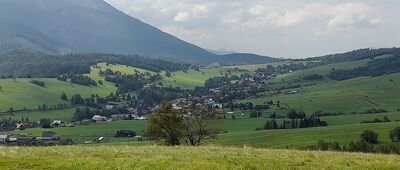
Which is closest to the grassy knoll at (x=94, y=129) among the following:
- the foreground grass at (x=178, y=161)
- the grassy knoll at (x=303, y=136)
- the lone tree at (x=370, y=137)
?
the grassy knoll at (x=303, y=136)

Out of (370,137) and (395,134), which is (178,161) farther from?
(395,134)

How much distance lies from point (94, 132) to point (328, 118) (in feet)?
290

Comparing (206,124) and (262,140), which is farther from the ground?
(206,124)

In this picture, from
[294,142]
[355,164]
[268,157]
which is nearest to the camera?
[355,164]

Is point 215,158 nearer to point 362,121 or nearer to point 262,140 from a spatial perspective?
point 262,140

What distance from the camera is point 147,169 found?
77.5ft

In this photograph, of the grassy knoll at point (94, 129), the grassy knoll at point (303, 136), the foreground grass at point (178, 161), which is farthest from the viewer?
the grassy knoll at point (94, 129)

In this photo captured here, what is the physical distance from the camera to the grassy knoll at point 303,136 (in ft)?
415

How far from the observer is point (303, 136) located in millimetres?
135875

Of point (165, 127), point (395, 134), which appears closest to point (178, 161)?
point (165, 127)

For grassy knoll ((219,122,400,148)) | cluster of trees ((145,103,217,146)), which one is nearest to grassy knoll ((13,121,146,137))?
grassy knoll ((219,122,400,148))

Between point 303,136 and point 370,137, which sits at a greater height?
point 370,137

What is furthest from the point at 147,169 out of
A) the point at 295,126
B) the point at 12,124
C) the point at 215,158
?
the point at 12,124

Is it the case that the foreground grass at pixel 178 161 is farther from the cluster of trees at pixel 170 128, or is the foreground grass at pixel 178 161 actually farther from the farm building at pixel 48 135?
Result: the farm building at pixel 48 135
